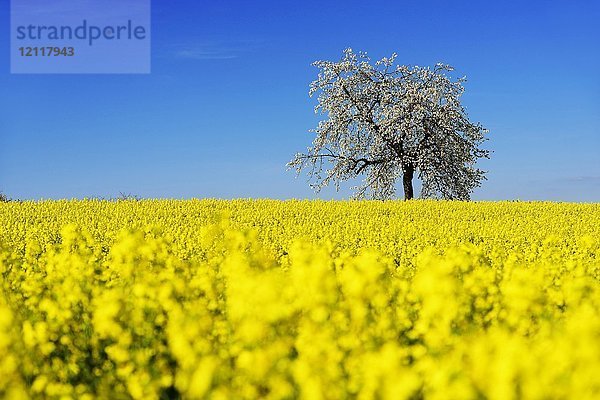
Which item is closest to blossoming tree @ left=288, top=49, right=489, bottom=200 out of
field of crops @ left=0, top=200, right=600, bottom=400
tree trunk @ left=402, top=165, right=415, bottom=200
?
tree trunk @ left=402, top=165, right=415, bottom=200

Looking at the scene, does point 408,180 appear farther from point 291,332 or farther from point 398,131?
point 291,332

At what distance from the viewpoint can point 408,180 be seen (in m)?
36.7

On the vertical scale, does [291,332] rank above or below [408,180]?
below

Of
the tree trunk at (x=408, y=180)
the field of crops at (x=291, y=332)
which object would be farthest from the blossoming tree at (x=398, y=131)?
the field of crops at (x=291, y=332)

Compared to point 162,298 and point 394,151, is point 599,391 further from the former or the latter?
point 394,151

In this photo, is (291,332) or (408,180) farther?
(408,180)

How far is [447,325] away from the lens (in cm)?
513

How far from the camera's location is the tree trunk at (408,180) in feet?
120

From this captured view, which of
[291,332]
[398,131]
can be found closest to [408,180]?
[398,131]

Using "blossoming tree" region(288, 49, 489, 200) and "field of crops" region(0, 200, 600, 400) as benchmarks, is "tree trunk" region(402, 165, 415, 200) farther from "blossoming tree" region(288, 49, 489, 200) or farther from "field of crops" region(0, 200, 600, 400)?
"field of crops" region(0, 200, 600, 400)

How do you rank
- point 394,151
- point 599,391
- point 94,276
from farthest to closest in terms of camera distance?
point 394,151 → point 94,276 → point 599,391

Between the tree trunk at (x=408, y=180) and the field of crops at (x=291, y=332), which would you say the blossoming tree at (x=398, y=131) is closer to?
the tree trunk at (x=408, y=180)

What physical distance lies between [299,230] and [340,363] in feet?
40.4

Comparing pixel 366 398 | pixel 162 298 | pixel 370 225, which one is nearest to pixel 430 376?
pixel 366 398
